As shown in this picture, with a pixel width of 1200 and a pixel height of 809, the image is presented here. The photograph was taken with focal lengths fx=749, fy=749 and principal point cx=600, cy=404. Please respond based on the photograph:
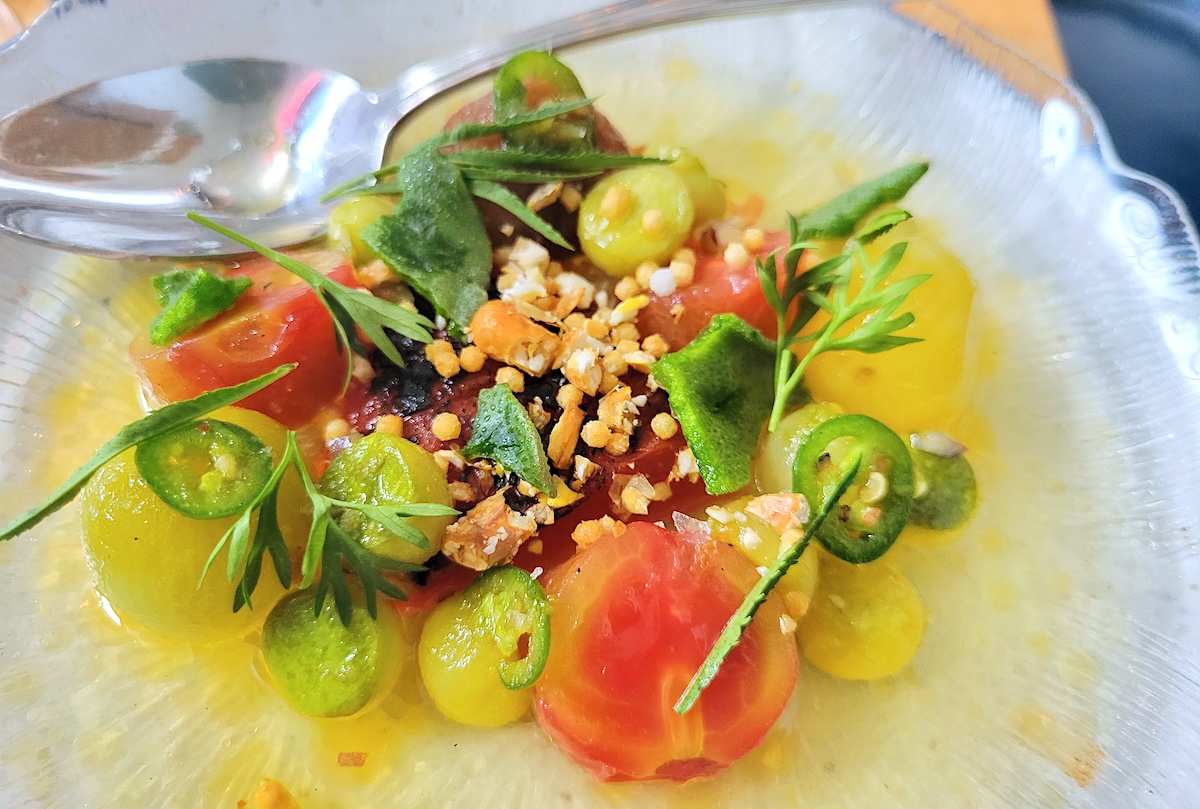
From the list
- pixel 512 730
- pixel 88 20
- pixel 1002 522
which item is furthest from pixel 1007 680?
pixel 88 20

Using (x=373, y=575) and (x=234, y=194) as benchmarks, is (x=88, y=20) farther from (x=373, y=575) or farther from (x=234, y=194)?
(x=373, y=575)

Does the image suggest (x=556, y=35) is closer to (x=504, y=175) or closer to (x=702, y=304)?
(x=504, y=175)

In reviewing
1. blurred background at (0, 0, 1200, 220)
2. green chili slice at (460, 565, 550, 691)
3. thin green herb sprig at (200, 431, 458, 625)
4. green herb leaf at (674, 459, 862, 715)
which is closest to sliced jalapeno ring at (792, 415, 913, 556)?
green herb leaf at (674, 459, 862, 715)

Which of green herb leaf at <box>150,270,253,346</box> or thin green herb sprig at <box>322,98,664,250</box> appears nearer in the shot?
green herb leaf at <box>150,270,253,346</box>

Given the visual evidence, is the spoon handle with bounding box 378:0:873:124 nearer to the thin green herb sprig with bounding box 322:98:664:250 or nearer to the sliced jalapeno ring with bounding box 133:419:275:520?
the thin green herb sprig with bounding box 322:98:664:250

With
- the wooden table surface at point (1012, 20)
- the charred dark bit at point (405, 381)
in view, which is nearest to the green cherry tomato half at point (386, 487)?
the charred dark bit at point (405, 381)

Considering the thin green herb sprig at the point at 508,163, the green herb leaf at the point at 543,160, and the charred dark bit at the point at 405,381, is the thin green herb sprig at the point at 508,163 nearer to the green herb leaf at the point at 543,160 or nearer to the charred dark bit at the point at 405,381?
the green herb leaf at the point at 543,160

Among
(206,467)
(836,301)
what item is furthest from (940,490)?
(206,467)

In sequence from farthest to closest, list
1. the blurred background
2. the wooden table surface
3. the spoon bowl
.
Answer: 1. the blurred background
2. the wooden table surface
3. the spoon bowl
